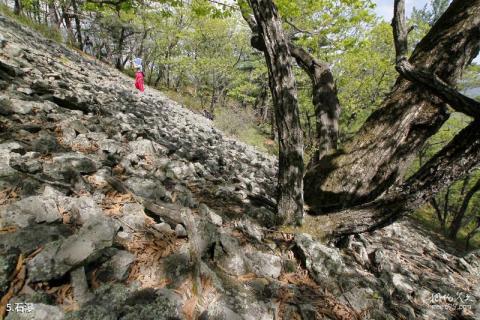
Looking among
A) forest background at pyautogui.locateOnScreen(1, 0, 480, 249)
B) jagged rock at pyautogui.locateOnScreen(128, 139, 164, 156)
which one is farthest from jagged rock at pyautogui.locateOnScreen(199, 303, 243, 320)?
forest background at pyautogui.locateOnScreen(1, 0, 480, 249)

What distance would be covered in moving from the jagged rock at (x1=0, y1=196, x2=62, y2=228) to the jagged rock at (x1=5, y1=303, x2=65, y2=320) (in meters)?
0.59

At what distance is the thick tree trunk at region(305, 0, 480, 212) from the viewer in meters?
2.91

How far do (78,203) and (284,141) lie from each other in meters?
1.94

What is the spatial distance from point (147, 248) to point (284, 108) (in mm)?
1807

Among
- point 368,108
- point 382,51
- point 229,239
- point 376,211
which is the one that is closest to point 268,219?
point 229,239

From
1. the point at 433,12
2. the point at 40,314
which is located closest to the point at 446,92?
the point at 40,314

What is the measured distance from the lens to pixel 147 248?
1.89m

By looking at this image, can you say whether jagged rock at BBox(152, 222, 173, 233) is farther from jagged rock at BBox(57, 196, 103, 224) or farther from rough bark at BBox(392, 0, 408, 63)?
rough bark at BBox(392, 0, 408, 63)

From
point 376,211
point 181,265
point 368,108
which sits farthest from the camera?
point 368,108

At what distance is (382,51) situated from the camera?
59.0ft

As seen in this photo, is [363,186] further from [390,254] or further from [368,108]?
[368,108]

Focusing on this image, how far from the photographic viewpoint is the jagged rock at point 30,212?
1.61 metres

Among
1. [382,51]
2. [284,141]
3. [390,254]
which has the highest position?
[382,51]

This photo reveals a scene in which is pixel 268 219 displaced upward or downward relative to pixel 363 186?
downward
